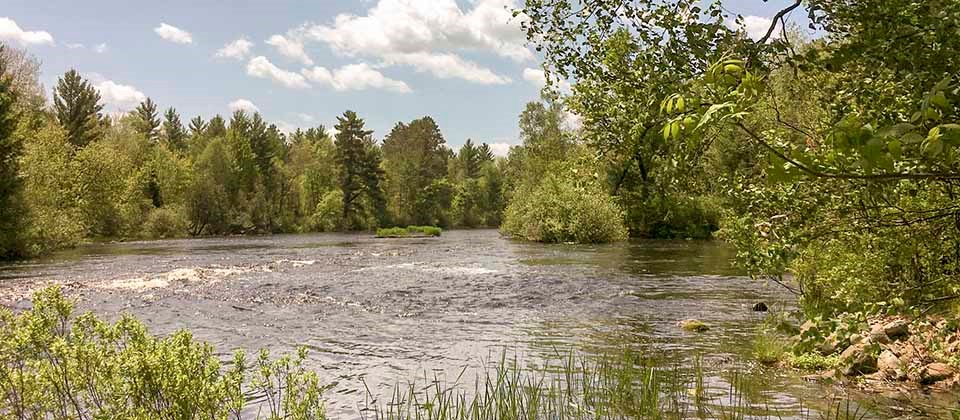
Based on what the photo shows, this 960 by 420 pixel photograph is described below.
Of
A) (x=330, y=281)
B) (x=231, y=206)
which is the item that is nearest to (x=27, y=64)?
(x=231, y=206)

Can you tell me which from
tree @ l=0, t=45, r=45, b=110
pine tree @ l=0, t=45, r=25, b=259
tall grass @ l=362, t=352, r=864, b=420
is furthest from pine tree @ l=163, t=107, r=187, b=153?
tall grass @ l=362, t=352, r=864, b=420

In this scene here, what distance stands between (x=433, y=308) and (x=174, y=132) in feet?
279

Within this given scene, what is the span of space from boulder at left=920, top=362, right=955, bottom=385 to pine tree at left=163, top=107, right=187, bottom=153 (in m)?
91.8

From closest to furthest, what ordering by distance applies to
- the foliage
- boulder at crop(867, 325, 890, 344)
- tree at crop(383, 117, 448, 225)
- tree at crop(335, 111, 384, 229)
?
boulder at crop(867, 325, 890, 344)
the foliage
tree at crop(335, 111, 384, 229)
tree at crop(383, 117, 448, 225)

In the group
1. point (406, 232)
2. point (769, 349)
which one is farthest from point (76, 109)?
point (769, 349)

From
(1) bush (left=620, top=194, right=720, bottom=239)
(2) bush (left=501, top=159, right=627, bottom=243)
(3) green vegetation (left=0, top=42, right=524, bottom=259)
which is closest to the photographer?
(3) green vegetation (left=0, top=42, right=524, bottom=259)

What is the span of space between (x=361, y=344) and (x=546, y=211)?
37791 millimetres

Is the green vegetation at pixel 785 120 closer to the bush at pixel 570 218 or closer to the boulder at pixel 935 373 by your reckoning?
the boulder at pixel 935 373

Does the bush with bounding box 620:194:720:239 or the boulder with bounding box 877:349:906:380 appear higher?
the bush with bounding box 620:194:720:239

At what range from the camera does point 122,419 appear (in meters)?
4.86

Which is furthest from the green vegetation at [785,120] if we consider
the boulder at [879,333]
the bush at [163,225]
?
the bush at [163,225]

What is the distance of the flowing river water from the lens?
443 inches

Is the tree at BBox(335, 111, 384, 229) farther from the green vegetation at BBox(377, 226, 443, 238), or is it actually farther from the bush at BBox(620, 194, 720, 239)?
the bush at BBox(620, 194, 720, 239)

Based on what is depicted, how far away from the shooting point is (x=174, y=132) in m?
92.4
